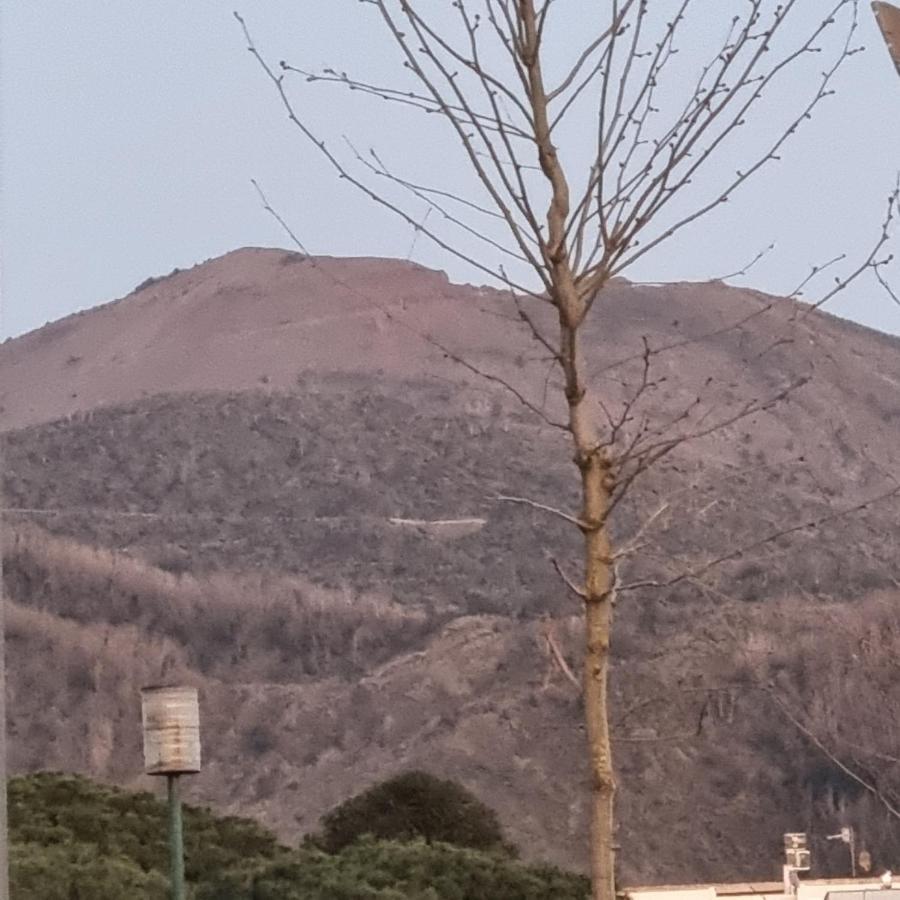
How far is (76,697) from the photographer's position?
31422mm

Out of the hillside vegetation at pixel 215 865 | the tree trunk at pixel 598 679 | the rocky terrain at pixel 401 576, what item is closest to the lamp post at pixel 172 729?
the tree trunk at pixel 598 679

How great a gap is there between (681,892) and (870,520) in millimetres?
19159

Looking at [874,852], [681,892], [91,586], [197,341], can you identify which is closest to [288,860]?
[681,892]

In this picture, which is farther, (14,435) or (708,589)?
(14,435)

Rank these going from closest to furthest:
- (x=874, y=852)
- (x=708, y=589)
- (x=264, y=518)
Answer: (x=708, y=589) < (x=874, y=852) < (x=264, y=518)

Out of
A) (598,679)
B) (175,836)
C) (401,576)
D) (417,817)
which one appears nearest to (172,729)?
(175,836)

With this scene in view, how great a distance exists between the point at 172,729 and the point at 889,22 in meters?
3.15

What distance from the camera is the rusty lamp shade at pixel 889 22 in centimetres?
222

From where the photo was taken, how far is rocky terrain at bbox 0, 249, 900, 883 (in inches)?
1095

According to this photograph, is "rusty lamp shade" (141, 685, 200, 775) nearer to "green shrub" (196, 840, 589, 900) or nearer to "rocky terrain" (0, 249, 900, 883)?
"green shrub" (196, 840, 589, 900)

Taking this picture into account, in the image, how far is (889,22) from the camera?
224 cm

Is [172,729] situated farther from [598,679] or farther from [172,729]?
[598,679]

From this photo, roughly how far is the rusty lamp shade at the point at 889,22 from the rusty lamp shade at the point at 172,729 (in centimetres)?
307

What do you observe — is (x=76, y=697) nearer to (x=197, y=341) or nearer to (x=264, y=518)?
(x=264, y=518)
